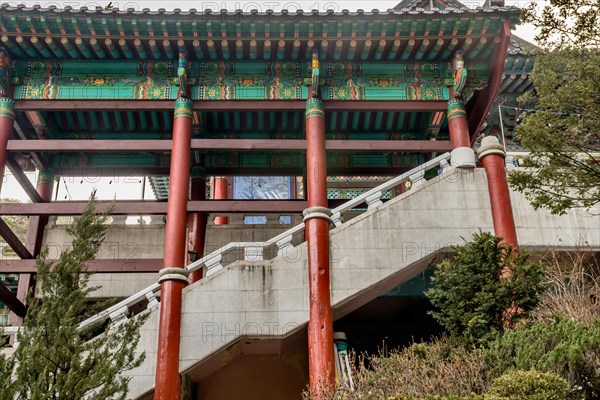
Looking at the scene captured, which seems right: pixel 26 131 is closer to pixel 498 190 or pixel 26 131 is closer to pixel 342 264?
pixel 342 264

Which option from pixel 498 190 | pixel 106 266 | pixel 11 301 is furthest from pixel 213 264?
pixel 498 190

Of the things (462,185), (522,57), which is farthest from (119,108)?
(522,57)

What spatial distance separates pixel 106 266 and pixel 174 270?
2475 mm

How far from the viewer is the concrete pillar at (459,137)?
1241cm

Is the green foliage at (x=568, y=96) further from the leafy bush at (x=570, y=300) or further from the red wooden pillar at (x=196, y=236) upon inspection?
the red wooden pillar at (x=196, y=236)

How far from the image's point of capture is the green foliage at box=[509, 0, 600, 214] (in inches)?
304

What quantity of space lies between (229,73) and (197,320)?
18.9ft

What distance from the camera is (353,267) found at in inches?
447

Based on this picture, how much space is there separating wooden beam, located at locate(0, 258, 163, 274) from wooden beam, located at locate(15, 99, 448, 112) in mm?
3316

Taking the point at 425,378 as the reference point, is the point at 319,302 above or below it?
above

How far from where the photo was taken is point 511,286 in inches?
374

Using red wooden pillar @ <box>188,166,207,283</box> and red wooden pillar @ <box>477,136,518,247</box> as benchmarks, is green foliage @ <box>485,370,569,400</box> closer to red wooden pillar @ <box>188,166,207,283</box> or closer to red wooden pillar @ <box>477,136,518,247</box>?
red wooden pillar @ <box>477,136,518,247</box>

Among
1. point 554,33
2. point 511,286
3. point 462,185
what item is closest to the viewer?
point 554,33

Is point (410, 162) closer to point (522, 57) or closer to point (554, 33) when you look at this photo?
point (522, 57)
